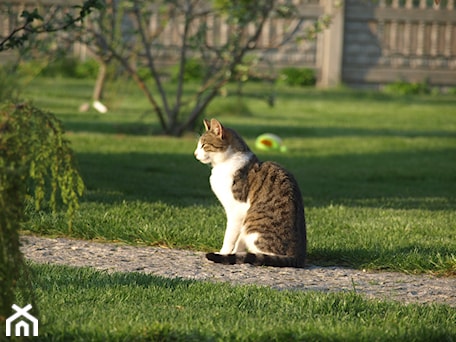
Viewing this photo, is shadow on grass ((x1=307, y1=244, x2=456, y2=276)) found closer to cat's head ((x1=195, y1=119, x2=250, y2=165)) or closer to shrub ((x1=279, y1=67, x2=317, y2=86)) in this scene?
cat's head ((x1=195, y1=119, x2=250, y2=165))

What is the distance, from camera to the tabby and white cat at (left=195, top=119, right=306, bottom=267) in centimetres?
660

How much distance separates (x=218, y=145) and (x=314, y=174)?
513cm

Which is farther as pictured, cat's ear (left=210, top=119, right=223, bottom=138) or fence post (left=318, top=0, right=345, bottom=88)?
fence post (left=318, top=0, right=345, bottom=88)

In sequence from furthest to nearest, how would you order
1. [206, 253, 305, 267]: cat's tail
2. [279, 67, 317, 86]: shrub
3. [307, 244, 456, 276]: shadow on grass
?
[279, 67, 317, 86]: shrub, [307, 244, 456, 276]: shadow on grass, [206, 253, 305, 267]: cat's tail

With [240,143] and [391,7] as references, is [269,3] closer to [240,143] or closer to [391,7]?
[240,143]

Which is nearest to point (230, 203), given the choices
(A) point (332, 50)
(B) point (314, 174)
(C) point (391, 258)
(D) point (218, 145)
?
(D) point (218, 145)

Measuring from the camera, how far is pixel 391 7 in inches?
939

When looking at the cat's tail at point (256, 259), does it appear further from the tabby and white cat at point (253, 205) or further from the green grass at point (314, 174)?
the green grass at point (314, 174)

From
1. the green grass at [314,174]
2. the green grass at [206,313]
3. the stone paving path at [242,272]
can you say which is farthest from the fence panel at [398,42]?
the green grass at [206,313]

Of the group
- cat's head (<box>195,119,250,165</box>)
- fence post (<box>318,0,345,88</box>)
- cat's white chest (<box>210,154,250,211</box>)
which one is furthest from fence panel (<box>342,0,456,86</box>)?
cat's white chest (<box>210,154,250,211</box>)

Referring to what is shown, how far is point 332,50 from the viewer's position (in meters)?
23.7

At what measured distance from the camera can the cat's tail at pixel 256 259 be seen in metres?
6.55

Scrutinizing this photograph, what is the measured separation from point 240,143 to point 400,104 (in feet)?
48.2

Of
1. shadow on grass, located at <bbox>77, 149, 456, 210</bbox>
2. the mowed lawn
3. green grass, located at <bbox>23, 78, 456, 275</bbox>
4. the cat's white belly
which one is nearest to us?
the mowed lawn
